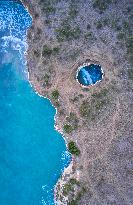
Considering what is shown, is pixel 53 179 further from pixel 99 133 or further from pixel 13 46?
pixel 13 46

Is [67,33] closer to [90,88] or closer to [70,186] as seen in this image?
[90,88]

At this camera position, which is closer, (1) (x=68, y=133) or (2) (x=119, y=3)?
(1) (x=68, y=133)

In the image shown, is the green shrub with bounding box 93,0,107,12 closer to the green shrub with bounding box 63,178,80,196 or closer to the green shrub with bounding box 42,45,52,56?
the green shrub with bounding box 42,45,52,56

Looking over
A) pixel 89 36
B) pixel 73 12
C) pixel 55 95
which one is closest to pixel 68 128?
pixel 55 95

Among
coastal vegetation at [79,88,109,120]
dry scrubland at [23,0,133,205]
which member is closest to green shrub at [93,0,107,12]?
dry scrubland at [23,0,133,205]

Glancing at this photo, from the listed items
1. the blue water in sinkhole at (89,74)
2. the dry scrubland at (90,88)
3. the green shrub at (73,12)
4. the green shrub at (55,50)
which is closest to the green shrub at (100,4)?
the dry scrubland at (90,88)

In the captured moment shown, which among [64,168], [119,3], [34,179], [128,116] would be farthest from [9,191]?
[119,3]

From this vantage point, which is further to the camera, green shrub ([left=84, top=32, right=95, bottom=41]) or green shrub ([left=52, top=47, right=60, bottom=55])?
green shrub ([left=84, top=32, right=95, bottom=41])
